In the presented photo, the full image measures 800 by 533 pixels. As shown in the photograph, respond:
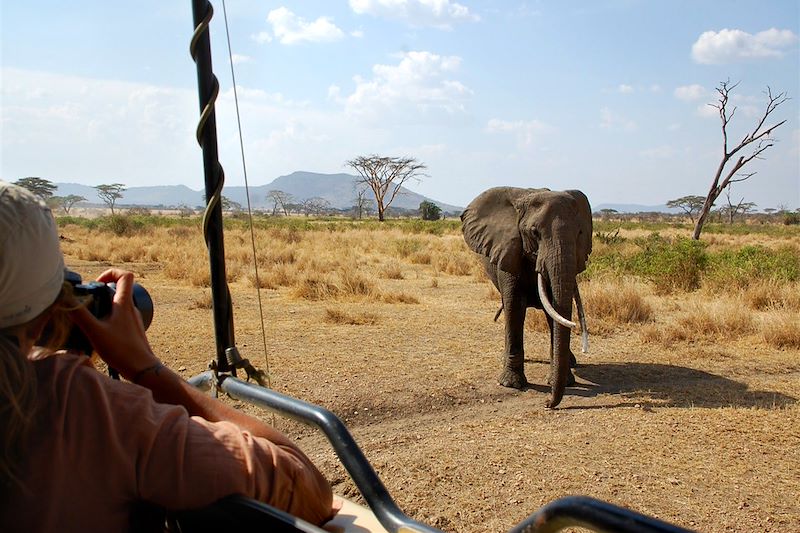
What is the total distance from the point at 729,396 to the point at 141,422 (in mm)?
6079

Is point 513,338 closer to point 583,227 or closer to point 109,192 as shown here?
point 583,227

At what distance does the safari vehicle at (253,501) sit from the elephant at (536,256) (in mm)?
4356

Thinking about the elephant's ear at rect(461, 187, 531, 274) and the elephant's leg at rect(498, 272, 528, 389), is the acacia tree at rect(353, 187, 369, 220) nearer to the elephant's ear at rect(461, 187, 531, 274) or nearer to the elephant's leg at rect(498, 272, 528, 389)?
the elephant's ear at rect(461, 187, 531, 274)

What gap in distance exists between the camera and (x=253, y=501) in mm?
1258

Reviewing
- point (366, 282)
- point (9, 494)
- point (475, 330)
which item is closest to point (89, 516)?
point (9, 494)

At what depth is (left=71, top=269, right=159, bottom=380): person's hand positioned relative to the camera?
152 cm

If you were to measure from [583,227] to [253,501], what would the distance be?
19.6 ft

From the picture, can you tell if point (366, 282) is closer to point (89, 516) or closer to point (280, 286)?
point (280, 286)

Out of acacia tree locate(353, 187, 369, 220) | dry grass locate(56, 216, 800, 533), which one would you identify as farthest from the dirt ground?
acacia tree locate(353, 187, 369, 220)

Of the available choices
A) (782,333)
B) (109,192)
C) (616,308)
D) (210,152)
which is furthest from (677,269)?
(109,192)

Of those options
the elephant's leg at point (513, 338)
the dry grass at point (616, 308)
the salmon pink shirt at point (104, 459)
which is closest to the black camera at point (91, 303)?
the salmon pink shirt at point (104, 459)

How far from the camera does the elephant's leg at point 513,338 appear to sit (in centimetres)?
670

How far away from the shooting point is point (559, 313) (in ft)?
20.5

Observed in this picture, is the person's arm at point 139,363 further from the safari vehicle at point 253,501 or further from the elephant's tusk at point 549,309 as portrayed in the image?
the elephant's tusk at point 549,309
